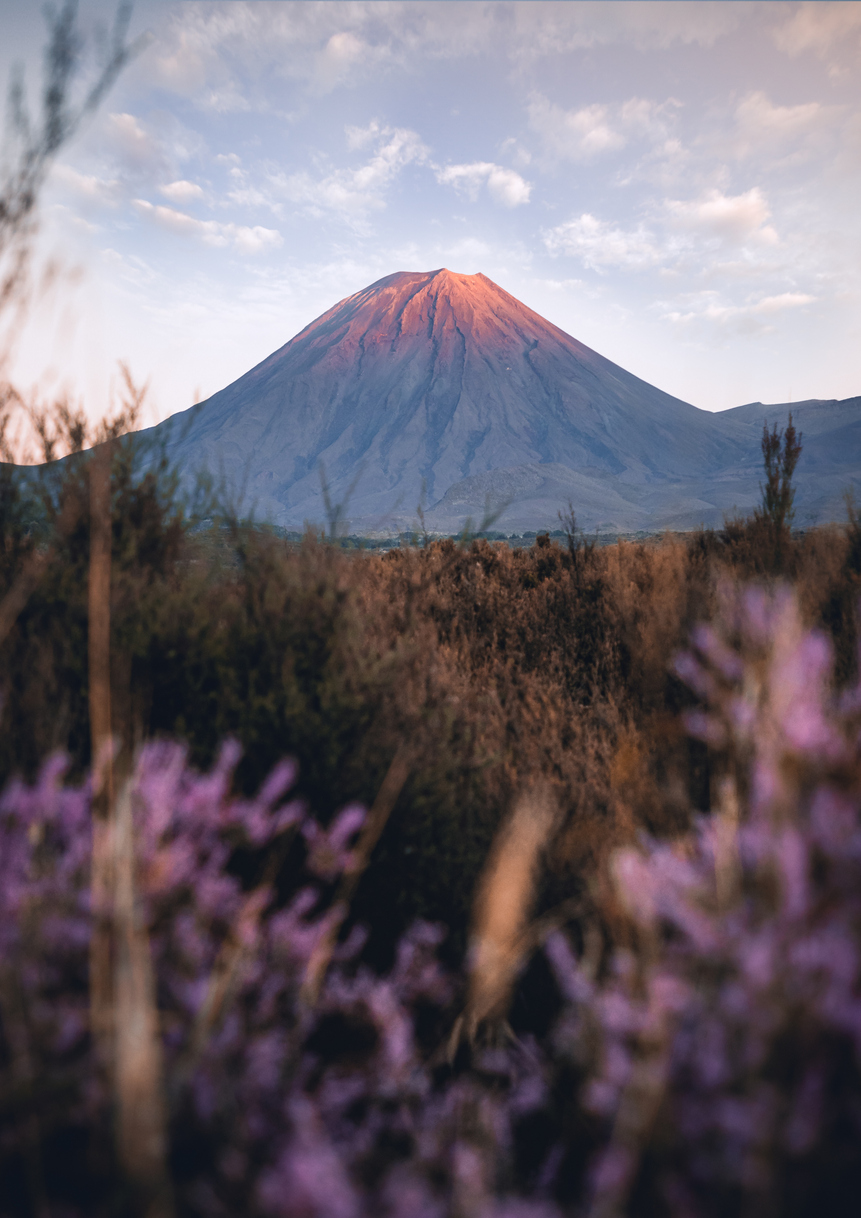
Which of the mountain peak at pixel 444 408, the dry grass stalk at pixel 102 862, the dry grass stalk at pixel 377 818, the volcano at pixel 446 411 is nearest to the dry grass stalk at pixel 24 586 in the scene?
the dry grass stalk at pixel 102 862

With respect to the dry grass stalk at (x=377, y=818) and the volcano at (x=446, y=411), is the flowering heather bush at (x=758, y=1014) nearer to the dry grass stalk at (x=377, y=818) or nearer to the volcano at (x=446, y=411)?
the dry grass stalk at (x=377, y=818)

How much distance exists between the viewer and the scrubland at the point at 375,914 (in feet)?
3.28

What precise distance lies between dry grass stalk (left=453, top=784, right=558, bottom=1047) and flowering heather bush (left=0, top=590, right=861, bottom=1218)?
0.21m

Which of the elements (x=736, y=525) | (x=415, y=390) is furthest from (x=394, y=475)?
(x=736, y=525)

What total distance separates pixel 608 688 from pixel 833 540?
3080 mm

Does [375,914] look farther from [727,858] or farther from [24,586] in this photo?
[24,586]

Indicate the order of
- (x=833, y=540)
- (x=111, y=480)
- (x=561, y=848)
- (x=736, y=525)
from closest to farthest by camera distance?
(x=561, y=848)
(x=111, y=480)
(x=833, y=540)
(x=736, y=525)

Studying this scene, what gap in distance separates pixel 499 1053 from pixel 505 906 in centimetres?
83

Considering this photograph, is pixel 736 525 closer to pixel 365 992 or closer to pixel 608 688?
pixel 608 688

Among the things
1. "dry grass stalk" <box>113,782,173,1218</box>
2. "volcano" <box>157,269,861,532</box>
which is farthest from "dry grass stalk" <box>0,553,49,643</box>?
"volcano" <box>157,269,861,532</box>

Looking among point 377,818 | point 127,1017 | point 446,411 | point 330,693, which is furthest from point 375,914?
point 446,411

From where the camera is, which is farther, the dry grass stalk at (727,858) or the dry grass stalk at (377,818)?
the dry grass stalk at (377,818)

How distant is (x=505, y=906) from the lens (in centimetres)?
241

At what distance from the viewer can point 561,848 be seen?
2.71m
